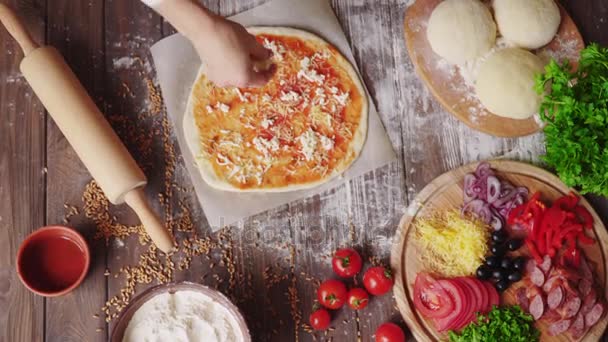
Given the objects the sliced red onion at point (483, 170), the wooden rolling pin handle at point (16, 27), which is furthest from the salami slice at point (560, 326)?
the wooden rolling pin handle at point (16, 27)

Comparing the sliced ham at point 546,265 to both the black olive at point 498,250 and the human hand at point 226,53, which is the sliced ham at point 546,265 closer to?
the black olive at point 498,250

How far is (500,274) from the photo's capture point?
8.56 ft

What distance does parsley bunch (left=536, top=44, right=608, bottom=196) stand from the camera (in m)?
2.32

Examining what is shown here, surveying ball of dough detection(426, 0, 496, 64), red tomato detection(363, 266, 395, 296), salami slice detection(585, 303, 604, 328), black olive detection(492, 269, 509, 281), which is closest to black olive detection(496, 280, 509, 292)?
black olive detection(492, 269, 509, 281)

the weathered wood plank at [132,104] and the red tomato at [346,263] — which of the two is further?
the weathered wood plank at [132,104]

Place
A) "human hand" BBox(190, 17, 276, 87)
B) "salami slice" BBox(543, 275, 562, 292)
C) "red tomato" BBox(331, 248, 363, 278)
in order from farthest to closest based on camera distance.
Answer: "red tomato" BBox(331, 248, 363, 278), "salami slice" BBox(543, 275, 562, 292), "human hand" BBox(190, 17, 276, 87)

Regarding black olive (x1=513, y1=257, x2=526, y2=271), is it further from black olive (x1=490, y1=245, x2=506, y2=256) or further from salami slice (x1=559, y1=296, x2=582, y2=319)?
salami slice (x1=559, y1=296, x2=582, y2=319)

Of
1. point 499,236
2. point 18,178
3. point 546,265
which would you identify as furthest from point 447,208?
point 18,178

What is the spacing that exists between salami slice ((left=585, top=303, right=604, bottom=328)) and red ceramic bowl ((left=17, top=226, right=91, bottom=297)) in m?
2.10

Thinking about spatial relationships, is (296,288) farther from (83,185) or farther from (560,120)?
(560,120)

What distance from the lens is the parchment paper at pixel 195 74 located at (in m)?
2.79

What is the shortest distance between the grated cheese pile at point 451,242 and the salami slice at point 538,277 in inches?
8.7

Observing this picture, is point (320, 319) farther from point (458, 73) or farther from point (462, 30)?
point (462, 30)

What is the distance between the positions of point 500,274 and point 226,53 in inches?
57.4
